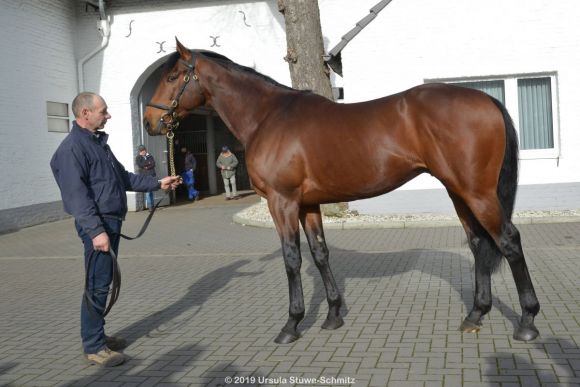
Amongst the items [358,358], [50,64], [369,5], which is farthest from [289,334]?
[50,64]

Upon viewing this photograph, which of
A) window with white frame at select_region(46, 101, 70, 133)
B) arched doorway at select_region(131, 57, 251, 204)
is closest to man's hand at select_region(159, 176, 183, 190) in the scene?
window with white frame at select_region(46, 101, 70, 133)

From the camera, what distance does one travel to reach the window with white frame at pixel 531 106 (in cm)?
1241

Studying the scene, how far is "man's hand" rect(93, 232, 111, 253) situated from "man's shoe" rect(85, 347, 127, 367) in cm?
82

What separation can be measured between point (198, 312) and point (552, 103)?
9.27 meters

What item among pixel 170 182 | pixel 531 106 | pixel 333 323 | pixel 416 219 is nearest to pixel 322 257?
pixel 333 323

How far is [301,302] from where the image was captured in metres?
5.11

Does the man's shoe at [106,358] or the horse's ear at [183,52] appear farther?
the horse's ear at [183,52]

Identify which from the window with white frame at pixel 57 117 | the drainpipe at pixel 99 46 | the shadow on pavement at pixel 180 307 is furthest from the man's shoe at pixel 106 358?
the drainpipe at pixel 99 46

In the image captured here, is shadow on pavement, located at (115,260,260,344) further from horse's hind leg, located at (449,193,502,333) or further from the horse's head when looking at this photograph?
horse's hind leg, located at (449,193,502,333)

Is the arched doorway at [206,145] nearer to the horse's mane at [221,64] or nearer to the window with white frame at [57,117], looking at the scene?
the window with white frame at [57,117]

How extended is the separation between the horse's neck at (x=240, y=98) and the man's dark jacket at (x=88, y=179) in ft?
3.52

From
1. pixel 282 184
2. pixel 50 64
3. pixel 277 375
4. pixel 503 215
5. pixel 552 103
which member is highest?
pixel 50 64

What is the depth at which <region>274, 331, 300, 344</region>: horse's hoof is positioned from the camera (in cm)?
495

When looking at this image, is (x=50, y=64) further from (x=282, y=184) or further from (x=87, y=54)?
(x=282, y=184)
